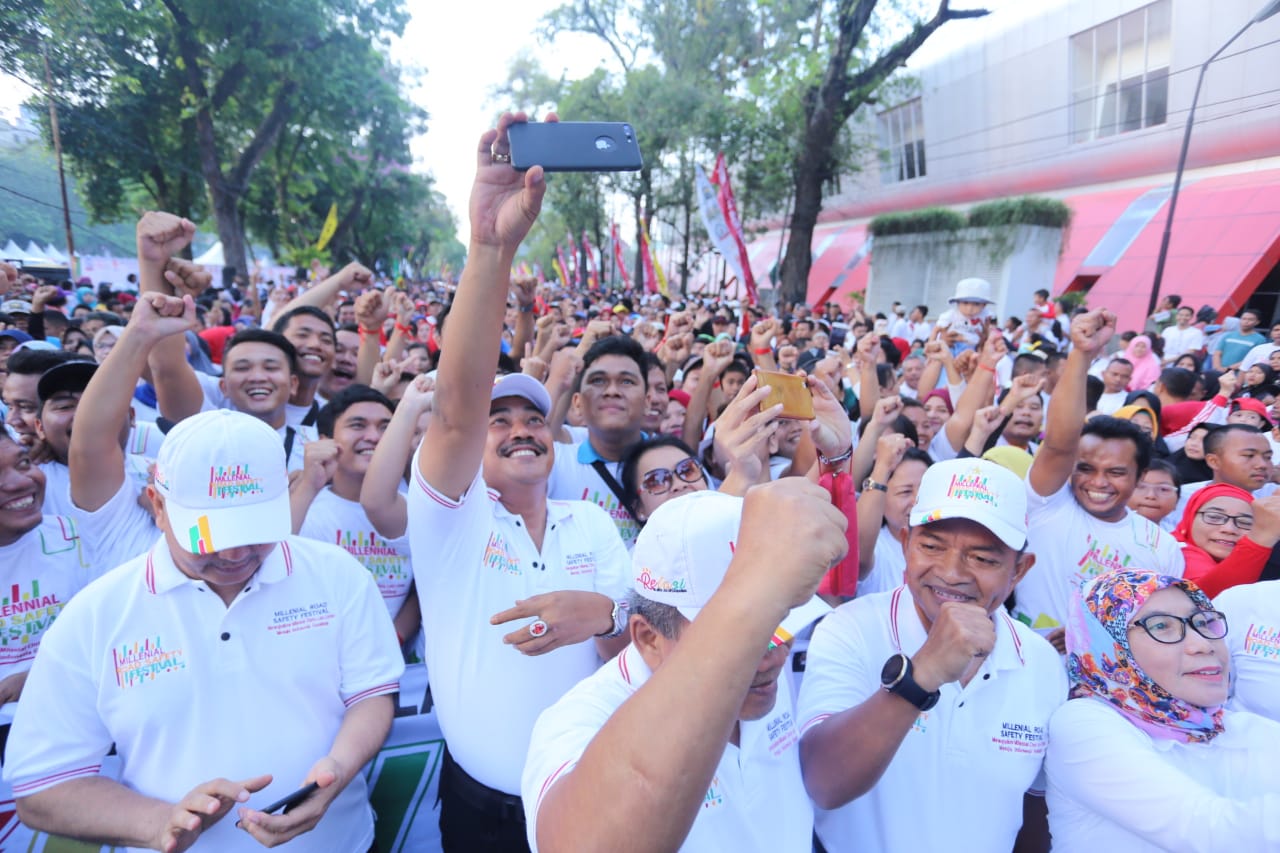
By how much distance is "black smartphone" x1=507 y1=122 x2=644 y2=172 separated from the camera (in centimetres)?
168

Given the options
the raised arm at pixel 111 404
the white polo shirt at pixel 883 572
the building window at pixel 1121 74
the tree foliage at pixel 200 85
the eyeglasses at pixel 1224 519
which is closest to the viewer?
the raised arm at pixel 111 404

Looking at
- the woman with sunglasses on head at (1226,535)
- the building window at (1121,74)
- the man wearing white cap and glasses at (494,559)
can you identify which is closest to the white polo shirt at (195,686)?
the man wearing white cap and glasses at (494,559)

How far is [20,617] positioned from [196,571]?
3.68 ft

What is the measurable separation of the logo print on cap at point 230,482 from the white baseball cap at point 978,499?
1.94 metres

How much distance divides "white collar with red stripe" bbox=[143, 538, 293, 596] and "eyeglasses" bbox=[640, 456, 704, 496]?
5.21ft

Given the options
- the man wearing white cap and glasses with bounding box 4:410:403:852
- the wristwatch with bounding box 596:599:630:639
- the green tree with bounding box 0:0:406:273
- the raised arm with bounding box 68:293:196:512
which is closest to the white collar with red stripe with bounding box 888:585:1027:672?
the wristwatch with bounding box 596:599:630:639

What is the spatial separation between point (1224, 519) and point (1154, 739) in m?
2.15

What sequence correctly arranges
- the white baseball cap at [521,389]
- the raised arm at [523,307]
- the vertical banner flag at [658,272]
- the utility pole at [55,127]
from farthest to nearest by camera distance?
the vertical banner flag at [658,272], the utility pole at [55,127], the raised arm at [523,307], the white baseball cap at [521,389]

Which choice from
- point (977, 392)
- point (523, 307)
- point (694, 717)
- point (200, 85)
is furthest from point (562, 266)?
point (694, 717)

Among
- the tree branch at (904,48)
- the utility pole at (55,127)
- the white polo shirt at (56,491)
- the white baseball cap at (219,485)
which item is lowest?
the white polo shirt at (56,491)

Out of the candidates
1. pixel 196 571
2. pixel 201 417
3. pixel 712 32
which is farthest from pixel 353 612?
pixel 712 32

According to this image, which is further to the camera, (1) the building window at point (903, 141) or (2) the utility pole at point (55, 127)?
(1) the building window at point (903, 141)

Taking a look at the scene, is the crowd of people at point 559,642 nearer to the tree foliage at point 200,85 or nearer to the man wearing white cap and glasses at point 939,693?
the man wearing white cap and glasses at point 939,693

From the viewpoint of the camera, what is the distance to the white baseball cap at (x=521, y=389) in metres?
2.46
